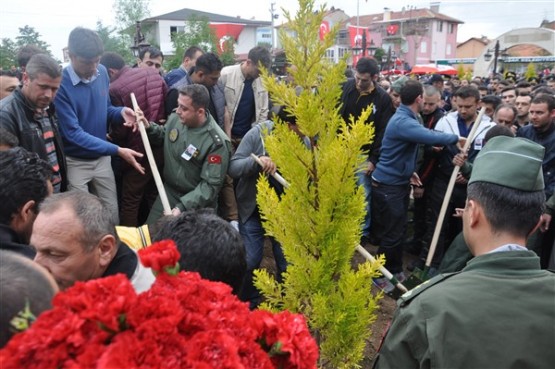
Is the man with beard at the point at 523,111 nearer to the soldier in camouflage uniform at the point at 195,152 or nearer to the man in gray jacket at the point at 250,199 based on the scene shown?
the man in gray jacket at the point at 250,199

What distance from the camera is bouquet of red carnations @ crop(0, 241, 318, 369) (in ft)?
2.82

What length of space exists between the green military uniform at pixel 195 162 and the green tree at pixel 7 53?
31995 mm

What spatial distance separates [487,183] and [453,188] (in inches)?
140

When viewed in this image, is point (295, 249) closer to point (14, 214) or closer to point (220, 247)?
point (220, 247)

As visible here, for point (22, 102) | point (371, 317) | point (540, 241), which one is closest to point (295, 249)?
point (371, 317)

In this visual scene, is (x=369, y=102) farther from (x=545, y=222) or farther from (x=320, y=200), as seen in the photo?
(x=320, y=200)

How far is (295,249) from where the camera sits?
2.49 m

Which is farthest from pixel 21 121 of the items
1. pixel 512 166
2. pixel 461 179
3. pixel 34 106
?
pixel 461 179

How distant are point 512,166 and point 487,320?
0.61 meters

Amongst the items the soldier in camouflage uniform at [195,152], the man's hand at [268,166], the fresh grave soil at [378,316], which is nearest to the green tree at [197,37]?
the fresh grave soil at [378,316]

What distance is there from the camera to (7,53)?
33688mm

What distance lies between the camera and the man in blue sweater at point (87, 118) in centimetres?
375

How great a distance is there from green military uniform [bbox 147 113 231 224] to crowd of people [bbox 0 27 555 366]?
1cm

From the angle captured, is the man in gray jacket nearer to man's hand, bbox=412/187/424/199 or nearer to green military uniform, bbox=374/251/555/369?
green military uniform, bbox=374/251/555/369
